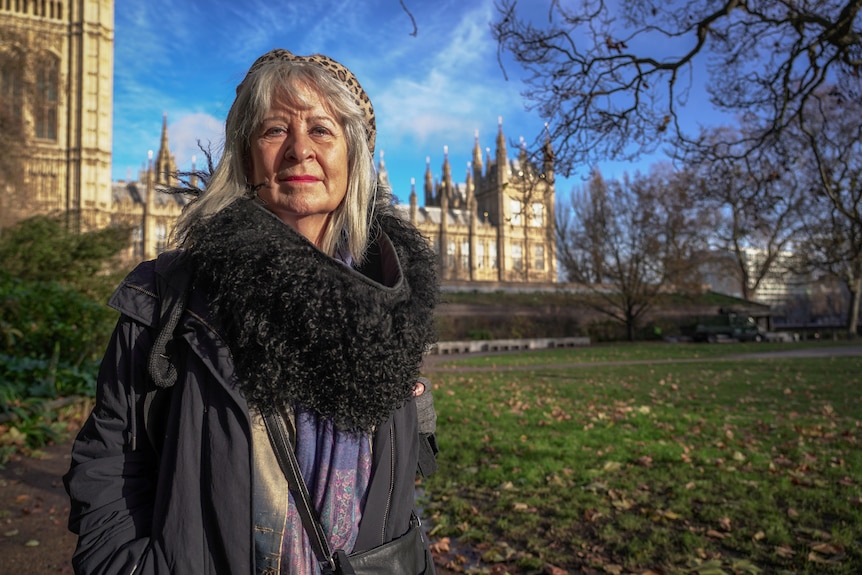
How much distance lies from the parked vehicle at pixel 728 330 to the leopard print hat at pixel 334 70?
28363mm

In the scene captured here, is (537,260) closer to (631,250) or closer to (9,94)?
(631,250)

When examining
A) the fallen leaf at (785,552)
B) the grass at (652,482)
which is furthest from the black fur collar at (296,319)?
the fallen leaf at (785,552)

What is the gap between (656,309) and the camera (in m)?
28.2

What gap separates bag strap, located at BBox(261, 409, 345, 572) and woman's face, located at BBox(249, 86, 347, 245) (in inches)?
18.1

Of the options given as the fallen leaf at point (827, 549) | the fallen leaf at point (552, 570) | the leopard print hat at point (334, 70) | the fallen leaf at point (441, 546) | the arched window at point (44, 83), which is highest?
the arched window at point (44, 83)

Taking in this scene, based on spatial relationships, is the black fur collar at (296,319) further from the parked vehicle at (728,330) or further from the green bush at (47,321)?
the parked vehicle at (728,330)

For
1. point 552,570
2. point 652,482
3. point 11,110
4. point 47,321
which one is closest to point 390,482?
point 552,570

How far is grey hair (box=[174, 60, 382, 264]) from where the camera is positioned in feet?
4.26

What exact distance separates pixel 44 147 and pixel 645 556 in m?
49.1

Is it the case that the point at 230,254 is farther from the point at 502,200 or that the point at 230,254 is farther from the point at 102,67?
the point at 502,200

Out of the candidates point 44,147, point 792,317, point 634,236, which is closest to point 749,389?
point 634,236

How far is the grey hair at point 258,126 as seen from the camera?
1.30 m

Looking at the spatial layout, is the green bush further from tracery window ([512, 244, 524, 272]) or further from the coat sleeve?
tracery window ([512, 244, 524, 272])

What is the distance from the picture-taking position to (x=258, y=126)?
132 cm
